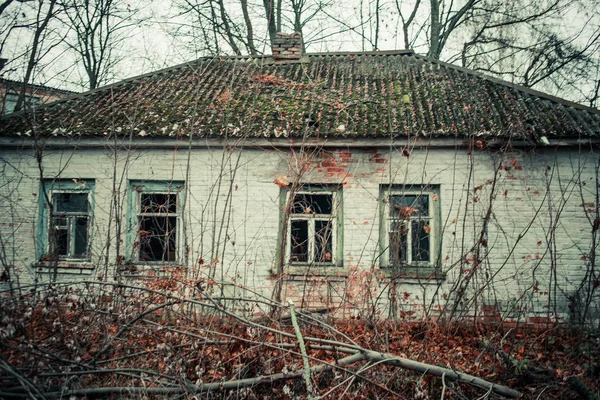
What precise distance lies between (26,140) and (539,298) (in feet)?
31.1

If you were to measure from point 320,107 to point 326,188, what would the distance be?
5.87 ft

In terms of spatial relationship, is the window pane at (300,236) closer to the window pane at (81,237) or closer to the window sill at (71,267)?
the window sill at (71,267)

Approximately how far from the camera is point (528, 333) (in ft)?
20.7

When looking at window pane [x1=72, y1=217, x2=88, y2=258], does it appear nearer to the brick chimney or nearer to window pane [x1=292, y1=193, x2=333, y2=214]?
window pane [x1=292, y1=193, x2=333, y2=214]

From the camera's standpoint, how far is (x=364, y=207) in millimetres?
7996

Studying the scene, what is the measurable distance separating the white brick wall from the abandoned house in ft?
0.08

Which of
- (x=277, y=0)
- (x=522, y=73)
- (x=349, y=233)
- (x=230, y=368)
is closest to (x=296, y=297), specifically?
(x=349, y=233)

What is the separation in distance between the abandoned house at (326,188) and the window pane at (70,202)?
0.02m

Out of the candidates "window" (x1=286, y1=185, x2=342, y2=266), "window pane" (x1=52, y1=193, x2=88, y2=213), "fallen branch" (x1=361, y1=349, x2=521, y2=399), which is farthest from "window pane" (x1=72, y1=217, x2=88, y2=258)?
"fallen branch" (x1=361, y1=349, x2=521, y2=399)

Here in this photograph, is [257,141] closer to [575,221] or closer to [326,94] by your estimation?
[326,94]

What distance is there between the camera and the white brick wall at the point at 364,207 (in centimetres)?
750

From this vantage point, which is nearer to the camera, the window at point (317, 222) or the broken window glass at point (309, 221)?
the window at point (317, 222)

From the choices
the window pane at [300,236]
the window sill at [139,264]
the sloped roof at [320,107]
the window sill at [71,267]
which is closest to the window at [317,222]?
the window pane at [300,236]

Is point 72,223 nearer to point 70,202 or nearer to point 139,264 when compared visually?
point 70,202
